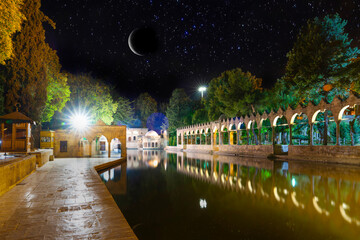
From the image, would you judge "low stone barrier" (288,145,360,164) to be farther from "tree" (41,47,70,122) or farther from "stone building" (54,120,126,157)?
"tree" (41,47,70,122)

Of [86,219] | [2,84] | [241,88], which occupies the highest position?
[241,88]

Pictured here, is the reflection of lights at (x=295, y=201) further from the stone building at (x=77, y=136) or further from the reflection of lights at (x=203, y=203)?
the stone building at (x=77, y=136)

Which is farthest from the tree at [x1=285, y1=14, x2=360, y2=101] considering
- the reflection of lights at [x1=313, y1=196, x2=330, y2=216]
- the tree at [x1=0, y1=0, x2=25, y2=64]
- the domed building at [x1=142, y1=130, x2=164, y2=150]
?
the domed building at [x1=142, y1=130, x2=164, y2=150]

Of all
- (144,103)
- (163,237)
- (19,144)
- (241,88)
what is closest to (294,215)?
(163,237)

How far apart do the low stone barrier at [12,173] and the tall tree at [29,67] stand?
31.4 ft

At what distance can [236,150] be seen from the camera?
89.3 feet

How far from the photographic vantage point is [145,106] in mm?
70375

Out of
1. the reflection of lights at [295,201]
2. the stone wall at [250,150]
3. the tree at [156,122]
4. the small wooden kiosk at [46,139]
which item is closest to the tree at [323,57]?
the stone wall at [250,150]

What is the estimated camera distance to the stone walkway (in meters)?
3.47

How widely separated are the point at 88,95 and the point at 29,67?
15.7 metres

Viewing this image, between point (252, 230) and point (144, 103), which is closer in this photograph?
point (252, 230)

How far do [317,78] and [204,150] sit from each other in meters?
18.6

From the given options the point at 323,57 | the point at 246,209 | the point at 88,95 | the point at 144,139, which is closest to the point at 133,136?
the point at 144,139

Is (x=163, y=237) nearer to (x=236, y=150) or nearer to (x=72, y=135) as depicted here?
(x=72, y=135)
